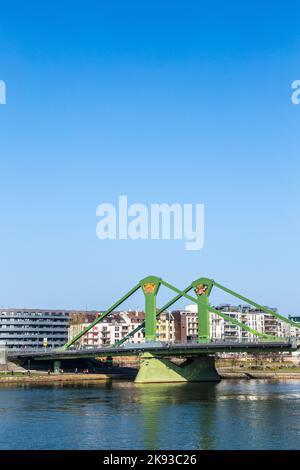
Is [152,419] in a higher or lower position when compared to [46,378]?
higher

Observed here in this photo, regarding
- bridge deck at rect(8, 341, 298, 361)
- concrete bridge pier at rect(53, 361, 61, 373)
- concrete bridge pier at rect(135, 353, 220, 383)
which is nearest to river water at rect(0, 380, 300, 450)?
bridge deck at rect(8, 341, 298, 361)

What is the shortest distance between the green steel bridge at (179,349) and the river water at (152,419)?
11.3m

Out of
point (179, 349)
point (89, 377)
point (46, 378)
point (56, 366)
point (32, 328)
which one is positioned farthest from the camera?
point (32, 328)

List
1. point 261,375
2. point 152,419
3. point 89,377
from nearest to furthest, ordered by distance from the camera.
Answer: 1. point 152,419
2. point 89,377
3. point 261,375

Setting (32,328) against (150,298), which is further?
(32,328)

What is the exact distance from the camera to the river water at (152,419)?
5472 cm

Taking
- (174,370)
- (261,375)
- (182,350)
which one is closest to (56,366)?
(174,370)

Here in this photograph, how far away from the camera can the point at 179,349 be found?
11706 centimetres

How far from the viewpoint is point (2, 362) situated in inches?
5630

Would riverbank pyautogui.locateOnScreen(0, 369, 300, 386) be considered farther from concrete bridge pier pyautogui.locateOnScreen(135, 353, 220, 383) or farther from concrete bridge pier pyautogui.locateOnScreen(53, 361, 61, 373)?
concrete bridge pier pyautogui.locateOnScreen(135, 353, 220, 383)

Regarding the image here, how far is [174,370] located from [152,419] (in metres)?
56.7

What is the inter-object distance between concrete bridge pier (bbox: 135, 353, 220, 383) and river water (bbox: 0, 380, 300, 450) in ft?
55.5

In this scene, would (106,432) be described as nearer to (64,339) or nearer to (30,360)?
(30,360)

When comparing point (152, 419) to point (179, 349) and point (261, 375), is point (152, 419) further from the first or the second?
point (261, 375)
